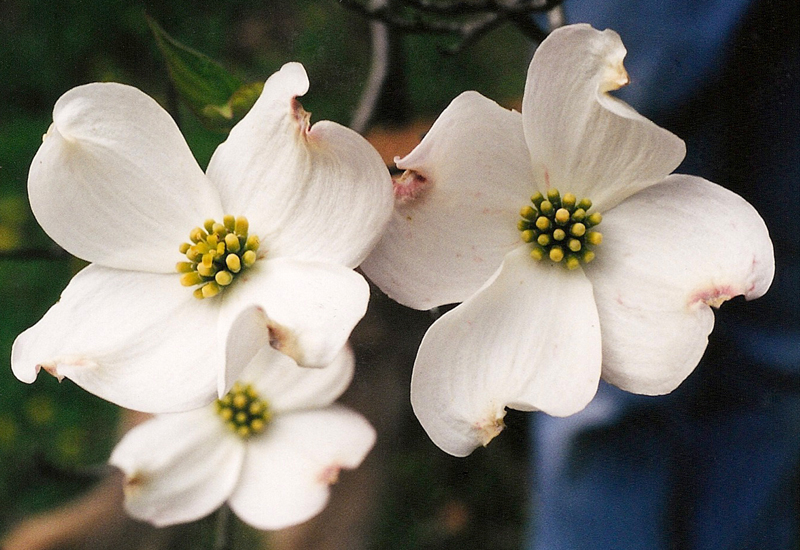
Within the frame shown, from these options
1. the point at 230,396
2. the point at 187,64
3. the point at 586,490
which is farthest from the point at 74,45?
the point at 586,490

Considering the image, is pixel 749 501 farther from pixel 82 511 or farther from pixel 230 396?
pixel 82 511

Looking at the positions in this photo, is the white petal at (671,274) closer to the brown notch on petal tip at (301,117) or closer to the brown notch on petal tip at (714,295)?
the brown notch on petal tip at (714,295)

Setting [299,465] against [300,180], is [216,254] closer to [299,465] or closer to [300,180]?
[300,180]

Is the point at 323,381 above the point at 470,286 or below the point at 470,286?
below

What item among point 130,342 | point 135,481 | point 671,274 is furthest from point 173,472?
point 671,274

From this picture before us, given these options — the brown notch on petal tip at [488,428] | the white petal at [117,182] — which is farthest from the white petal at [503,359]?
the white petal at [117,182]

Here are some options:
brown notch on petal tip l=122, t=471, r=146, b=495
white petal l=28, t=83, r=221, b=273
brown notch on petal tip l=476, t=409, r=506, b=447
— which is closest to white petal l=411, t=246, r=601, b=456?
brown notch on petal tip l=476, t=409, r=506, b=447
